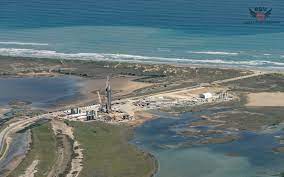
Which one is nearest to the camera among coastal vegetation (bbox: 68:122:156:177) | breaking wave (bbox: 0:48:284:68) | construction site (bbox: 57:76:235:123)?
coastal vegetation (bbox: 68:122:156:177)

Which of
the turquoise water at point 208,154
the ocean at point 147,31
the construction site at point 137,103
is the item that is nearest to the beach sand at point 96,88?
the construction site at point 137,103

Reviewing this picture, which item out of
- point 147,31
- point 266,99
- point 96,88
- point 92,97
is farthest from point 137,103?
point 147,31

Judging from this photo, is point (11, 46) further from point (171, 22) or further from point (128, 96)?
point (128, 96)

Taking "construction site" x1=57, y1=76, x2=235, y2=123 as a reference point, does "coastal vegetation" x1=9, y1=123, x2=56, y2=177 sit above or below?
below

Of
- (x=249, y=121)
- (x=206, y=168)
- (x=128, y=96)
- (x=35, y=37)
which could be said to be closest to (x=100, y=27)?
(x=35, y=37)

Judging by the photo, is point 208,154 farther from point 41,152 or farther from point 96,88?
point 96,88

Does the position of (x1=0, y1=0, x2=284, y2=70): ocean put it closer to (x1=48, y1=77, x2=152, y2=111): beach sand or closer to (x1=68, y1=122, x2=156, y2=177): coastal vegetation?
(x1=48, y1=77, x2=152, y2=111): beach sand

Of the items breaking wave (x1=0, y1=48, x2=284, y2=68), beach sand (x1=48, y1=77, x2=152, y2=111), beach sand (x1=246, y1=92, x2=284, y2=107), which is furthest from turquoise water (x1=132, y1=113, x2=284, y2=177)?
breaking wave (x1=0, y1=48, x2=284, y2=68)
